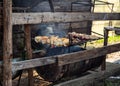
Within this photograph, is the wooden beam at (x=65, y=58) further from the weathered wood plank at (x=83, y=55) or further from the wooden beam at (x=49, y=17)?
the wooden beam at (x=49, y=17)

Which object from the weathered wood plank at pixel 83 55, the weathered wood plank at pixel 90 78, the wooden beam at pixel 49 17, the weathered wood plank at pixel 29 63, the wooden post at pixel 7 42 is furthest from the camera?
the weathered wood plank at pixel 90 78

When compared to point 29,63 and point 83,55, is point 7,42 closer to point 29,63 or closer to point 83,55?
point 29,63

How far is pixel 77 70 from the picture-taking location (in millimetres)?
6160

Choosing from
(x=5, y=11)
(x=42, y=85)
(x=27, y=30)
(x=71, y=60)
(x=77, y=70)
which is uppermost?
(x=5, y=11)

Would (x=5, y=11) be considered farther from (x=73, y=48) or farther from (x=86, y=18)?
(x=73, y=48)

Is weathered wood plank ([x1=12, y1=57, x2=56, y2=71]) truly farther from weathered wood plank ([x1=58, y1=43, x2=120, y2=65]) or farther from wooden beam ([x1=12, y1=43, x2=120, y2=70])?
weathered wood plank ([x1=58, y1=43, x2=120, y2=65])


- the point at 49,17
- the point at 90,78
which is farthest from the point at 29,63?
the point at 90,78

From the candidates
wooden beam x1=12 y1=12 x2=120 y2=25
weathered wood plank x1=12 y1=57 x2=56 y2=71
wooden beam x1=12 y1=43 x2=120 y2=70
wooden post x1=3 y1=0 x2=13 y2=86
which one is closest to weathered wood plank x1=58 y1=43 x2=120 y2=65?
wooden beam x1=12 y1=43 x2=120 y2=70

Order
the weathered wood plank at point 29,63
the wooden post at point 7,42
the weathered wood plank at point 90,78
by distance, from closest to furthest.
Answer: the wooden post at point 7,42 < the weathered wood plank at point 29,63 < the weathered wood plank at point 90,78

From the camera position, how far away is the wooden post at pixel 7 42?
161 inches

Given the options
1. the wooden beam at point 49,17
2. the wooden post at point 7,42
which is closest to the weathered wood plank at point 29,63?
the wooden post at point 7,42

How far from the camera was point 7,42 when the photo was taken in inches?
164

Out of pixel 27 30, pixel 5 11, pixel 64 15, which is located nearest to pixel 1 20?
pixel 5 11

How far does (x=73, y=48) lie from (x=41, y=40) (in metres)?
0.91
